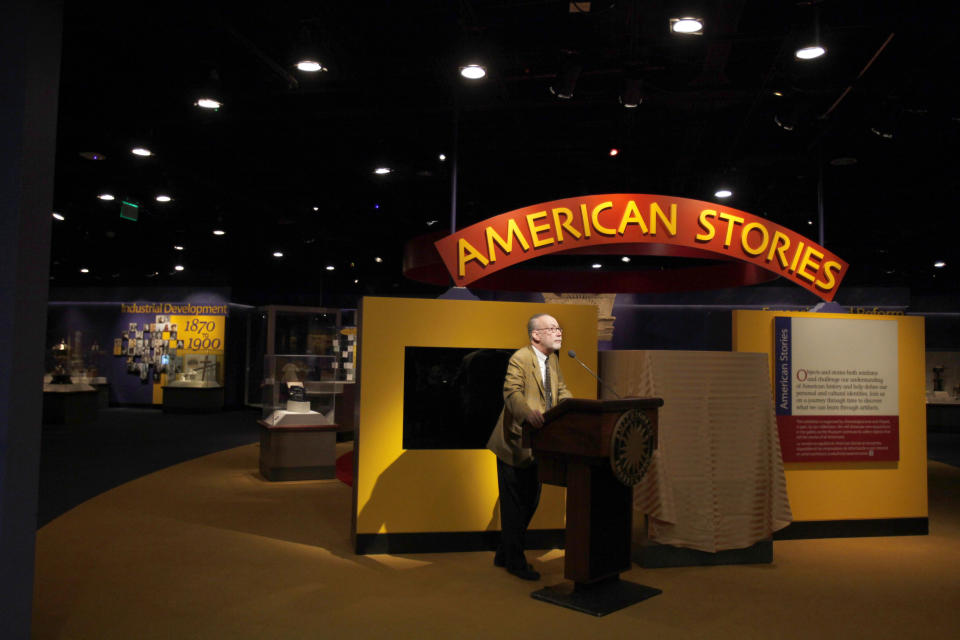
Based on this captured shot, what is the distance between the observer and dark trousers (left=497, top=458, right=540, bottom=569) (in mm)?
4566

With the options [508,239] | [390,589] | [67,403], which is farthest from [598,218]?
[67,403]

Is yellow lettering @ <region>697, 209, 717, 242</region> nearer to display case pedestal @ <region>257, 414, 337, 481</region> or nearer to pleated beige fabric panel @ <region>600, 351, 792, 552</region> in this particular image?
pleated beige fabric panel @ <region>600, 351, 792, 552</region>

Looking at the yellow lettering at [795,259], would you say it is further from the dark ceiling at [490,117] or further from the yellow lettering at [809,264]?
the dark ceiling at [490,117]

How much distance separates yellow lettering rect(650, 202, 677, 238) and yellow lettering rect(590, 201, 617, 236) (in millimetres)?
301

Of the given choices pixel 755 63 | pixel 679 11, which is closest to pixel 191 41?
pixel 679 11

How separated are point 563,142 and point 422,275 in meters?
2.54

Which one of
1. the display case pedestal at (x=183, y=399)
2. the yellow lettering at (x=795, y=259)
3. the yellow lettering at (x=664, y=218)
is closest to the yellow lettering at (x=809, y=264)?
the yellow lettering at (x=795, y=259)

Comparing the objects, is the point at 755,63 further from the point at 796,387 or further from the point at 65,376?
the point at 65,376

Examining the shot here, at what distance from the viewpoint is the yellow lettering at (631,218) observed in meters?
5.40

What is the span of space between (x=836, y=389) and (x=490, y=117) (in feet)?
16.1

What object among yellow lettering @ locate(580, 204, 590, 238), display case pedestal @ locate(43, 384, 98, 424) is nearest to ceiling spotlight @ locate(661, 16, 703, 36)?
yellow lettering @ locate(580, 204, 590, 238)

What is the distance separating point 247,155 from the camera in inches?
381

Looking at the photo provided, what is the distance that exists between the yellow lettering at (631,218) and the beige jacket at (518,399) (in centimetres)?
136

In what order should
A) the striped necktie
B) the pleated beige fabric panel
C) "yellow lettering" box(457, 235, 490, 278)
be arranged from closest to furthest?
the striped necktie
the pleated beige fabric panel
"yellow lettering" box(457, 235, 490, 278)
